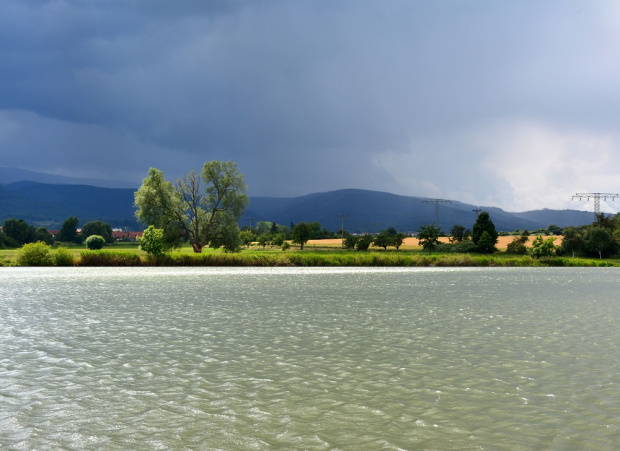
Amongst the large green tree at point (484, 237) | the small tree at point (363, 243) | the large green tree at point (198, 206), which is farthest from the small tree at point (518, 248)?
the large green tree at point (198, 206)

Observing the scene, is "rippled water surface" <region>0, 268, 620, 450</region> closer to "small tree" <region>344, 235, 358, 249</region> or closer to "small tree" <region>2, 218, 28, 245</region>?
"small tree" <region>344, 235, 358, 249</region>

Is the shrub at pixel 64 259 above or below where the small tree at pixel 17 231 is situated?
below

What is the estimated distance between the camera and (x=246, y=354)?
504 inches

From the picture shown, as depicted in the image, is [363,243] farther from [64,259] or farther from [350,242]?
[64,259]

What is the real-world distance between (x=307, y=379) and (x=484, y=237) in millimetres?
114550

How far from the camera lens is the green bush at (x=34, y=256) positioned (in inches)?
2406

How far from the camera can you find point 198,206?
84.3 metres

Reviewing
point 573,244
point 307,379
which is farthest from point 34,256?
point 573,244

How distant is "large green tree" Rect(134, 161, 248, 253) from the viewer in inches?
3054

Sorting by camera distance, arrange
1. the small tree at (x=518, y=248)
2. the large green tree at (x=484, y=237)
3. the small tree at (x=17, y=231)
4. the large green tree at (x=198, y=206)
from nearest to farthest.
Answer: the large green tree at (x=198, y=206), the small tree at (x=518, y=248), the large green tree at (x=484, y=237), the small tree at (x=17, y=231)

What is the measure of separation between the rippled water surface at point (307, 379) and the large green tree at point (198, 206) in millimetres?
57159

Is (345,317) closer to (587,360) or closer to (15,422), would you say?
(587,360)

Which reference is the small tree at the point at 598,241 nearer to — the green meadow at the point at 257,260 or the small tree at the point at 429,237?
the small tree at the point at 429,237

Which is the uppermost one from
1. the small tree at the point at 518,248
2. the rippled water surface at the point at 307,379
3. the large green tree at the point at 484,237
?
the large green tree at the point at 484,237
